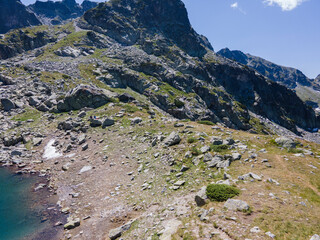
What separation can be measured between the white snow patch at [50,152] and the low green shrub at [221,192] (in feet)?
87.7

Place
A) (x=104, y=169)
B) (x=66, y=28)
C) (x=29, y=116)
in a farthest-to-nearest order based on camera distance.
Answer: (x=66, y=28), (x=29, y=116), (x=104, y=169)

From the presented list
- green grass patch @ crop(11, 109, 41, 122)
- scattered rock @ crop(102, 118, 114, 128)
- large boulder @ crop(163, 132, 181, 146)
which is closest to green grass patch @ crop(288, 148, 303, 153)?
large boulder @ crop(163, 132, 181, 146)

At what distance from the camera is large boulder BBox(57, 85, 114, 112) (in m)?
45.1

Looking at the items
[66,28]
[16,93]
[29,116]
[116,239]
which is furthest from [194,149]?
[66,28]

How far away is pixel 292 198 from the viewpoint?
11.9 meters

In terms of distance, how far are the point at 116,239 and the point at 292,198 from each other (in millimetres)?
12538

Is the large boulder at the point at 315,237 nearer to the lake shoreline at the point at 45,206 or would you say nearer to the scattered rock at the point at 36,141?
the lake shoreline at the point at 45,206

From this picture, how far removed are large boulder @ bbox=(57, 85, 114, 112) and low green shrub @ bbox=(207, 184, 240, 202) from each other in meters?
40.0

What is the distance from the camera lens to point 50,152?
30703mm

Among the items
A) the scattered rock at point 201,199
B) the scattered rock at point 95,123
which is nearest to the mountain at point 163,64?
the scattered rock at point 95,123

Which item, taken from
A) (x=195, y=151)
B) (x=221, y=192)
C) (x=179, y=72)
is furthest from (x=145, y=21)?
(x=221, y=192)

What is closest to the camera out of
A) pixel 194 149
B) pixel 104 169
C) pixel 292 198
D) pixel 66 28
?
pixel 292 198

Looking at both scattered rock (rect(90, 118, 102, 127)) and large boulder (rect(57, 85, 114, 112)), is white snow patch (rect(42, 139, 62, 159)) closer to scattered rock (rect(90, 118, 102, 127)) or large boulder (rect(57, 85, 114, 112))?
scattered rock (rect(90, 118, 102, 127))

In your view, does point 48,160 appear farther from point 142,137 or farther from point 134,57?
point 134,57
